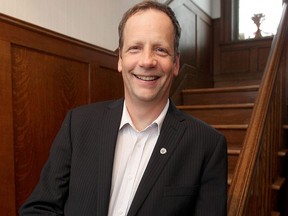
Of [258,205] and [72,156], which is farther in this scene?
[258,205]

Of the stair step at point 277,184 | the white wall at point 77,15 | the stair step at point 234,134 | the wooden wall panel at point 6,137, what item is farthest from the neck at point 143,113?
the stair step at point 234,134

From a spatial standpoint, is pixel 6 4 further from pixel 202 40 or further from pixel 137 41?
pixel 202 40

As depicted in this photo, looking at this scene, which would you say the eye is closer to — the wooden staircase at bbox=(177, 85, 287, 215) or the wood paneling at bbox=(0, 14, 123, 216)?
the wood paneling at bbox=(0, 14, 123, 216)

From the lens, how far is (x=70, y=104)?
1963 mm

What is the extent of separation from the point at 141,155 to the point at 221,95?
2.60m

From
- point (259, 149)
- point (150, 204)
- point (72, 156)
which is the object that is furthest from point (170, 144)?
point (259, 149)

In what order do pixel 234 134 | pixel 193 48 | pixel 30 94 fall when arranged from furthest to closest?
pixel 193 48 < pixel 234 134 < pixel 30 94

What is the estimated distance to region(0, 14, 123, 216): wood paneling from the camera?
4.92 feet

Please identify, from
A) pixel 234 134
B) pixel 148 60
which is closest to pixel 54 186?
pixel 148 60

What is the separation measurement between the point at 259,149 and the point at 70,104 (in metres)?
1.25

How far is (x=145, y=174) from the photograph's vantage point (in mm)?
901

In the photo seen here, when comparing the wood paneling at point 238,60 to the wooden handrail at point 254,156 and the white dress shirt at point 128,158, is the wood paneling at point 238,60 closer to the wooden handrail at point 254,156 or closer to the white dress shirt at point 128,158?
the wooden handrail at point 254,156

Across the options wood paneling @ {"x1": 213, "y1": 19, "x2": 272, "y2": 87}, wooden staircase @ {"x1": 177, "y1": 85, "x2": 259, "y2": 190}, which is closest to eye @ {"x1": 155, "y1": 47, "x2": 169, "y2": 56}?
wooden staircase @ {"x1": 177, "y1": 85, "x2": 259, "y2": 190}

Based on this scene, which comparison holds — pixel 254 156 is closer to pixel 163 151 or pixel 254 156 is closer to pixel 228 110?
pixel 163 151
